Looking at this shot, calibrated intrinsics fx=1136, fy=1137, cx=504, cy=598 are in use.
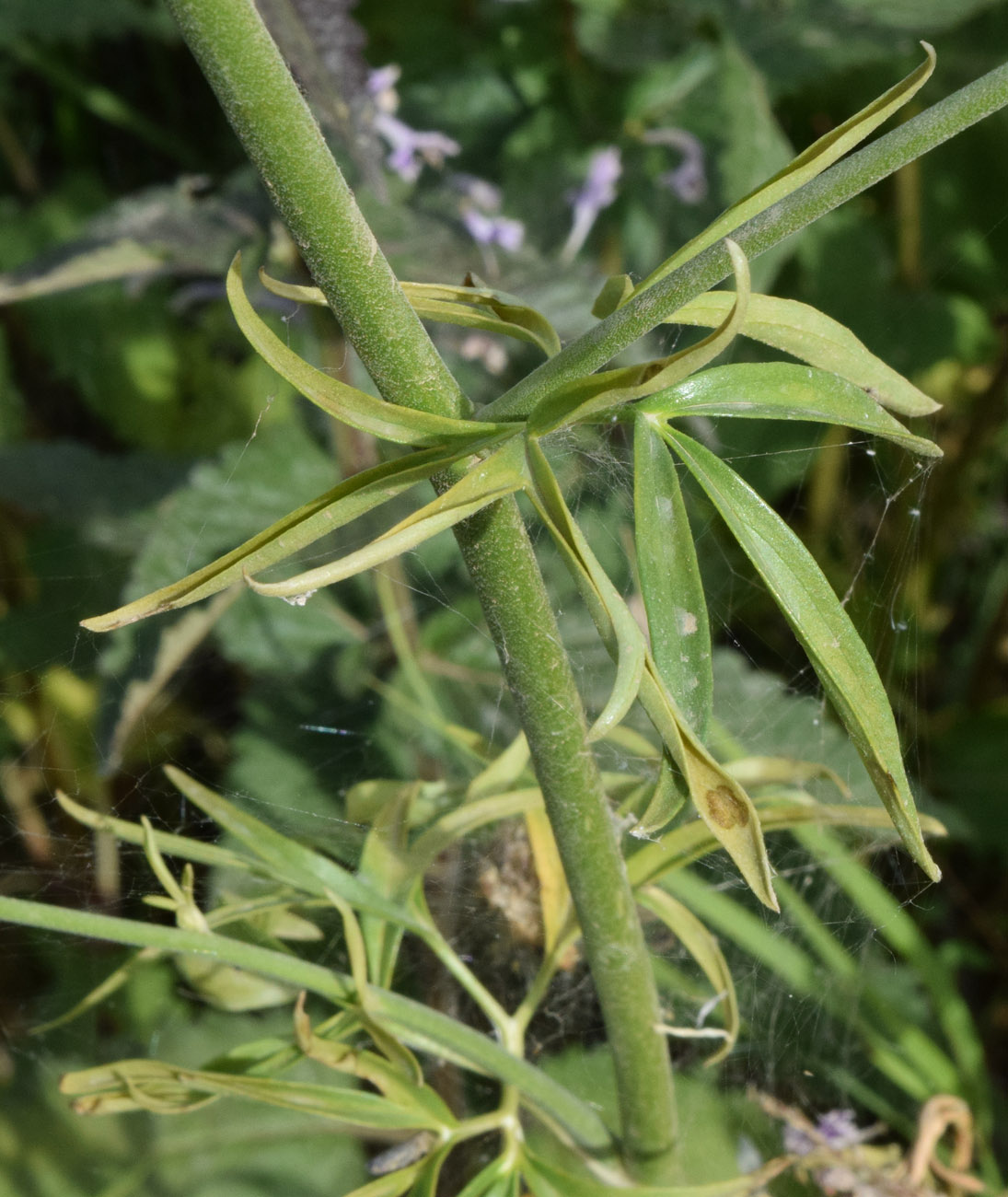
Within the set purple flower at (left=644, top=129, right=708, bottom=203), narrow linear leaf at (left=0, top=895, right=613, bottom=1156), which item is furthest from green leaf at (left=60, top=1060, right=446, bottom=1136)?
purple flower at (left=644, top=129, right=708, bottom=203)

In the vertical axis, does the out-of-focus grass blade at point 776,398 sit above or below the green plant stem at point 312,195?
below

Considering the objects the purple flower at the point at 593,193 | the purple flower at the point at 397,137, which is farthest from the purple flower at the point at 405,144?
the purple flower at the point at 593,193

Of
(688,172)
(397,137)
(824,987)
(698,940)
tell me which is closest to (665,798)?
(698,940)

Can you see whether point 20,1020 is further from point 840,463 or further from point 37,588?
point 840,463

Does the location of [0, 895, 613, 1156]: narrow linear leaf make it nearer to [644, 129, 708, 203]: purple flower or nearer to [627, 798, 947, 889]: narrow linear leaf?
[627, 798, 947, 889]: narrow linear leaf

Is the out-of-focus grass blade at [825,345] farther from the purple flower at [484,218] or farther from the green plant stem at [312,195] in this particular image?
the purple flower at [484,218]

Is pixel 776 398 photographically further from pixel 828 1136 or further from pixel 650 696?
pixel 828 1136
